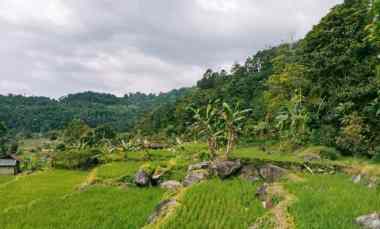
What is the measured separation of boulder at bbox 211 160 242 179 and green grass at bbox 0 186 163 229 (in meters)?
2.62

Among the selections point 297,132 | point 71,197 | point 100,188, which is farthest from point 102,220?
point 297,132

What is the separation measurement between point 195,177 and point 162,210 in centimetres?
541

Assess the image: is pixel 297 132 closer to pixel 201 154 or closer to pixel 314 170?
pixel 201 154

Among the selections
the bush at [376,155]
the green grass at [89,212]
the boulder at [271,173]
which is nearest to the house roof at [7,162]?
the green grass at [89,212]

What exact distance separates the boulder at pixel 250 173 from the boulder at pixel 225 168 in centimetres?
25

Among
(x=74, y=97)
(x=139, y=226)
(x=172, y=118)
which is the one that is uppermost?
(x=74, y=97)

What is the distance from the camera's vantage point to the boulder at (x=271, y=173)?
1495 centimetres

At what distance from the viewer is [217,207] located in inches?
411

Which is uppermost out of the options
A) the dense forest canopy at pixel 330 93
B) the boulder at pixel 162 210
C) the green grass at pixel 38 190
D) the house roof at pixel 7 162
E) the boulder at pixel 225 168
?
the dense forest canopy at pixel 330 93

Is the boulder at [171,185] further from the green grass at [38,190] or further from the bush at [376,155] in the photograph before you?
the bush at [376,155]

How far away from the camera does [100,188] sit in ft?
52.4

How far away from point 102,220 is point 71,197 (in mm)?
3951

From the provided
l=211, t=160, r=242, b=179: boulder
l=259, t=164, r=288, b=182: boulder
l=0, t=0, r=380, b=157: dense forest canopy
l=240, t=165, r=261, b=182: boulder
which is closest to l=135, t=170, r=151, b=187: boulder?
l=211, t=160, r=242, b=179: boulder

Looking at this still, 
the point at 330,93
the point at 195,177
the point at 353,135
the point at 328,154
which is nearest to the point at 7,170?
the point at 195,177
